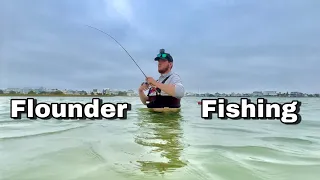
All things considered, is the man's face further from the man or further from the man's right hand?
the man's right hand

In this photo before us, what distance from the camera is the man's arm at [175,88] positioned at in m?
8.10

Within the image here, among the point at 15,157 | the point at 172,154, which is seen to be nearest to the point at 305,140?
the point at 172,154

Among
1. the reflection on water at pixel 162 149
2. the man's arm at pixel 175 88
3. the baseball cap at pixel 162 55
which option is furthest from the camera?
the baseball cap at pixel 162 55

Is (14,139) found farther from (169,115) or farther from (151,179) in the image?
(169,115)

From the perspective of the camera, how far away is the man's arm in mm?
8097

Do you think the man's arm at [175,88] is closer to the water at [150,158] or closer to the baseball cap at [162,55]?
the baseball cap at [162,55]

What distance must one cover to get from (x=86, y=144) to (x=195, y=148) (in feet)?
5.49

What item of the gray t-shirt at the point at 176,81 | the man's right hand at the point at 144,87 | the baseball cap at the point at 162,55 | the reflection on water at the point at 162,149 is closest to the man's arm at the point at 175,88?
the gray t-shirt at the point at 176,81

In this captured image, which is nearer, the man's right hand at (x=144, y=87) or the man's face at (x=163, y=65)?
the man's face at (x=163, y=65)

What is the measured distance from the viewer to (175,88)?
8.30 m

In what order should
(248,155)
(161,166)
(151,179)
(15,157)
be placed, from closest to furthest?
(151,179), (161,166), (15,157), (248,155)

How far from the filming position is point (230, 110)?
7.58m

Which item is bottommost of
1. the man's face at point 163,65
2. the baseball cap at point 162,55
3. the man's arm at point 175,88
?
the man's arm at point 175,88

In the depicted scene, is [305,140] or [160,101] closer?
[305,140]
